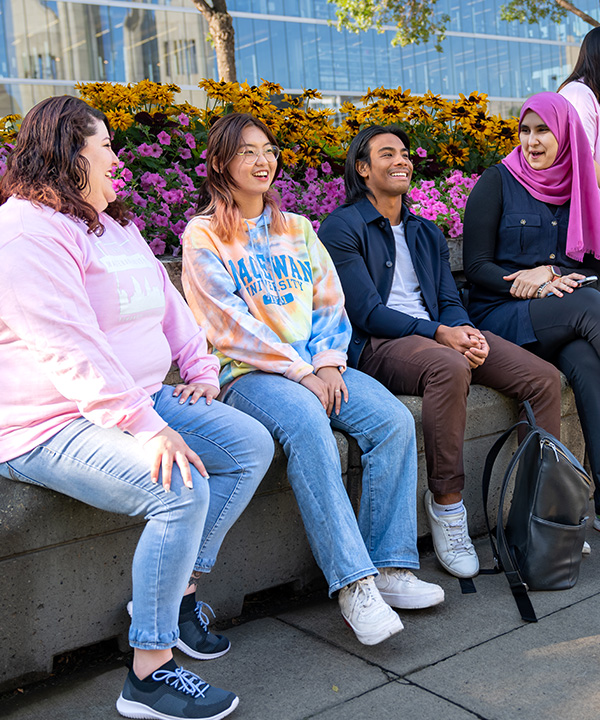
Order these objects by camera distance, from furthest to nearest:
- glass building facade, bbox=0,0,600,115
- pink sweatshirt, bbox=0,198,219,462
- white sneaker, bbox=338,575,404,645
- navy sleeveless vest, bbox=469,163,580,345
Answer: glass building facade, bbox=0,0,600,115 < navy sleeveless vest, bbox=469,163,580,345 < white sneaker, bbox=338,575,404,645 < pink sweatshirt, bbox=0,198,219,462

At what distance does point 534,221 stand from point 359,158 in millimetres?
887

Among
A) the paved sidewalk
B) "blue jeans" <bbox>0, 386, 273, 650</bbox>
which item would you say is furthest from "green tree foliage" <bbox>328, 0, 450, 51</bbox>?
"blue jeans" <bbox>0, 386, 273, 650</bbox>

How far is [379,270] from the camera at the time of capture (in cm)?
360

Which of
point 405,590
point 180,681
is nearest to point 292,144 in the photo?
point 405,590

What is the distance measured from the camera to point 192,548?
7.30ft

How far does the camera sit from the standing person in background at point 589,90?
4.10 m

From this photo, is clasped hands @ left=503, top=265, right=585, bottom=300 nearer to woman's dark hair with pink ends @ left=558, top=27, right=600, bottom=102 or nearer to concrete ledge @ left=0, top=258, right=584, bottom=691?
woman's dark hair with pink ends @ left=558, top=27, right=600, bottom=102

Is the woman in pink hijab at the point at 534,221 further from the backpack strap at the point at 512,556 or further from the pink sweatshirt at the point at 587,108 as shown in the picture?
the backpack strap at the point at 512,556

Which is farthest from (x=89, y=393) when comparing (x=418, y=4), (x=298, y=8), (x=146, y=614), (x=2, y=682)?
(x=298, y=8)

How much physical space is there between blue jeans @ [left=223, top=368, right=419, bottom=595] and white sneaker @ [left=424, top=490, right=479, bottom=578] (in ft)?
1.12

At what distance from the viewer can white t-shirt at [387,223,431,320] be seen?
3611mm

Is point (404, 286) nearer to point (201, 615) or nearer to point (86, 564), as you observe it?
point (201, 615)

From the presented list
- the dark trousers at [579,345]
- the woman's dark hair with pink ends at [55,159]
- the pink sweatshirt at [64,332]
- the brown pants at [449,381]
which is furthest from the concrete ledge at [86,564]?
the dark trousers at [579,345]

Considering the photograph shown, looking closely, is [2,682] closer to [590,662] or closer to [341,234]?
[590,662]
